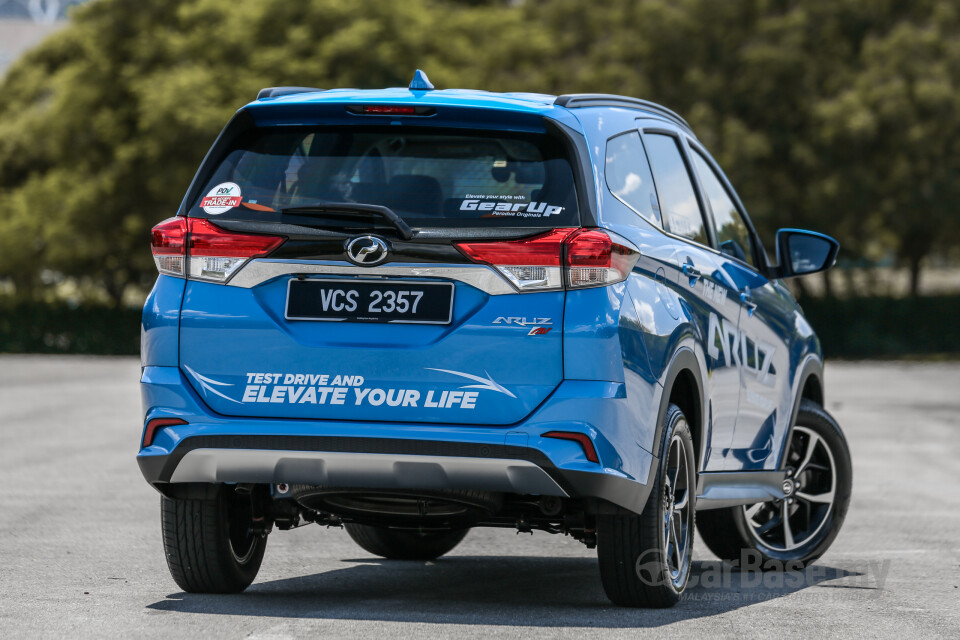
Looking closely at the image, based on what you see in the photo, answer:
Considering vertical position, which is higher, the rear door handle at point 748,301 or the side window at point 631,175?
the side window at point 631,175

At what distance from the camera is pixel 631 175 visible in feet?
20.3

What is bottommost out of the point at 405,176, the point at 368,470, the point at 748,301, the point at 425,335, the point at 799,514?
the point at 799,514

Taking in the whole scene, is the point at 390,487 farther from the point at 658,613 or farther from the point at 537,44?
the point at 537,44

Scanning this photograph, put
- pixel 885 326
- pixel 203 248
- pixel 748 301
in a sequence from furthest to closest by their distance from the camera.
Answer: pixel 885 326 < pixel 748 301 < pixel 203 248

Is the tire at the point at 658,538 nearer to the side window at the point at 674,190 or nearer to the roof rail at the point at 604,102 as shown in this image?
A: the side window at the point at 674,190

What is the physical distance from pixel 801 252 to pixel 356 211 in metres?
3.02

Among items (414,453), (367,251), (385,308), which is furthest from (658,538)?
(367,251)

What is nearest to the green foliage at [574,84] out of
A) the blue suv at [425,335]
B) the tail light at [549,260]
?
the blue suv at [425,335]

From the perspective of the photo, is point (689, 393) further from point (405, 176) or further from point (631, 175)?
point (405, 176)

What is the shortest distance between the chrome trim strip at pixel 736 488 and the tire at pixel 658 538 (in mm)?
319

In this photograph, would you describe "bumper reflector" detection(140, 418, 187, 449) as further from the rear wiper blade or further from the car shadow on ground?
the rear wiper blade

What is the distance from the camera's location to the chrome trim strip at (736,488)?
673 centimetres

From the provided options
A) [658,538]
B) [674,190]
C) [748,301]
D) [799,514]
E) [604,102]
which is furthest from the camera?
[799,514]

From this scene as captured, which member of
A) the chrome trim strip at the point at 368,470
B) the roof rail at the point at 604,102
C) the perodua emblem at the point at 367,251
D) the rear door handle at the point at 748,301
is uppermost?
the roof rail at the point at 604,102
